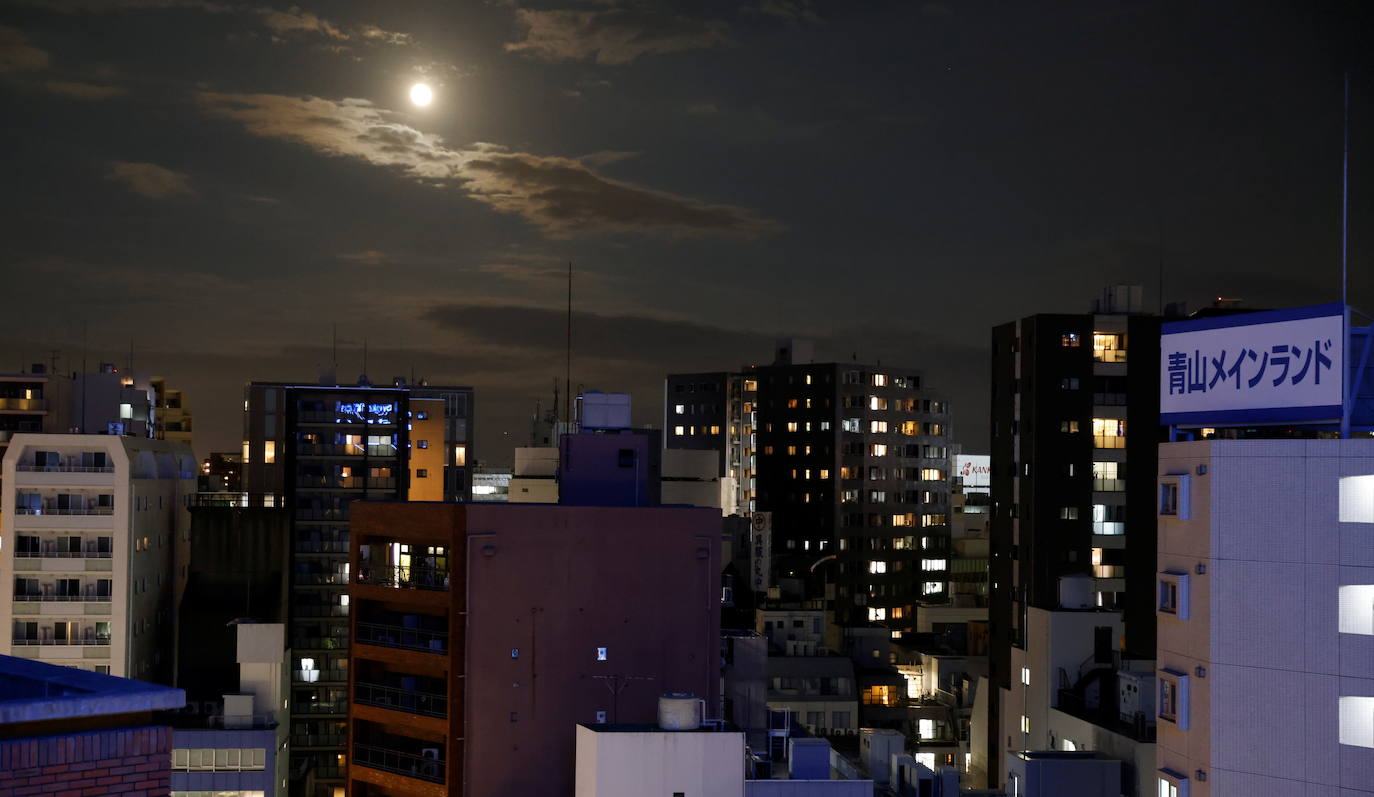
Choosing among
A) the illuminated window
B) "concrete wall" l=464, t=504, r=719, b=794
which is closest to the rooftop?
"concrete wall" l=464, t=504, r=719, b=794

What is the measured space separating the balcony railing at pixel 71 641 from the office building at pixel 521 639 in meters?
21.1

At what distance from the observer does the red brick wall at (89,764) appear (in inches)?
399

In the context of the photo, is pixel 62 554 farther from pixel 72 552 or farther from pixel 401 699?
pixel 401 699

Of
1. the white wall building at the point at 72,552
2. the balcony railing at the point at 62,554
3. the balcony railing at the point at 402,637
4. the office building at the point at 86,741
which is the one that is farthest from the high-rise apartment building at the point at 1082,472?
the office building at the point at 86,741

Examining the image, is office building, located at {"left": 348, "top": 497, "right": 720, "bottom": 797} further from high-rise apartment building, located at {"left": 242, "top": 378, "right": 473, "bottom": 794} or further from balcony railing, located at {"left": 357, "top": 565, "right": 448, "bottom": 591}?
high-rise apartment building, located at {"left": 242, "top": 378, "right": 473, "bottom": 794}

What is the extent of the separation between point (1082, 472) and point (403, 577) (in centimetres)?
3953

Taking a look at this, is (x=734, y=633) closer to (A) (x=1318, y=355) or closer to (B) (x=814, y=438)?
(A) (x=1318, y=355)

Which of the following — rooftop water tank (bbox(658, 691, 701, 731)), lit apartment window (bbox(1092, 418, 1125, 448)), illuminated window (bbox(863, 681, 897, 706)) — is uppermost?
lit apartment window (bbox(1092, 418, 1125, 448))

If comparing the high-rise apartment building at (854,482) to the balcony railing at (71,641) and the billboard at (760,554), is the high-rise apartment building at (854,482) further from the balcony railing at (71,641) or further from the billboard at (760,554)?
the balcony railing at (71,641)

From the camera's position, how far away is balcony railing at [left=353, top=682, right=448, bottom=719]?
45.6 meters

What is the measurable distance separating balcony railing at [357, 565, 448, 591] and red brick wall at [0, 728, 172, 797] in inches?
1410

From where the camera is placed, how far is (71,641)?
2463 inches

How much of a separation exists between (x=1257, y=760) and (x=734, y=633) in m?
32.3

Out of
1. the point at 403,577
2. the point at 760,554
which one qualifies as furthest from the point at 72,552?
the point at 760,554
